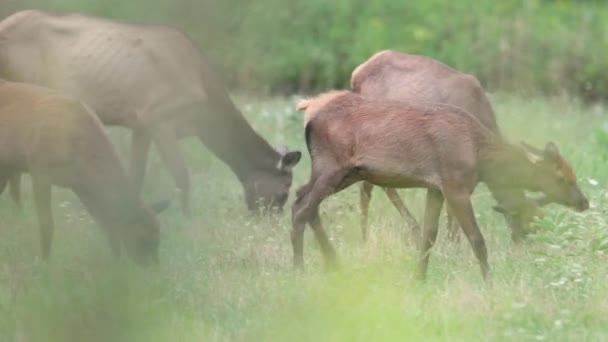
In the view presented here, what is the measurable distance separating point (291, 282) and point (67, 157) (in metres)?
1.80

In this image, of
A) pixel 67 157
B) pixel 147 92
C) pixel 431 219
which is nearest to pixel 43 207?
pixel 67 157

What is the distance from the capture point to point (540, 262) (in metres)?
7.07

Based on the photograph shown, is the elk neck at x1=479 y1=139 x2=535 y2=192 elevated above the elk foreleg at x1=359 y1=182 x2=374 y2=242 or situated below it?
above

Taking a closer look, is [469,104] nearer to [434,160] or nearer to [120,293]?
[434,160]

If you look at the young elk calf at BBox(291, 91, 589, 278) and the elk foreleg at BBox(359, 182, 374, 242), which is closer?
the young elk calf at BBox(291, 91, 589, 278)

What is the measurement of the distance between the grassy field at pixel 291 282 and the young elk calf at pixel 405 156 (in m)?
0.33

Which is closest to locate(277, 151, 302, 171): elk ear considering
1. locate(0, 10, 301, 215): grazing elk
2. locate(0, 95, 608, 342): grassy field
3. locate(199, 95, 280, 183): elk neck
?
locate(0, 10, 301, 215): grazing elk

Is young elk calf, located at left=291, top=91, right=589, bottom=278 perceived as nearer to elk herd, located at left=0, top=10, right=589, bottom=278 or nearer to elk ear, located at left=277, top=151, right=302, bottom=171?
elk herd, located at left=0, top=10, right=589, bottom=278

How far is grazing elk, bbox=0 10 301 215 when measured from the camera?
973 centimetres

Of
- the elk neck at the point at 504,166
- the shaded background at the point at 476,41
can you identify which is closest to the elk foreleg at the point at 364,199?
the elk neck at the point at 504,166

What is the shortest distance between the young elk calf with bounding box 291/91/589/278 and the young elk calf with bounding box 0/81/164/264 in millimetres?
1056

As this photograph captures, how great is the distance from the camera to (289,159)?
10398mm

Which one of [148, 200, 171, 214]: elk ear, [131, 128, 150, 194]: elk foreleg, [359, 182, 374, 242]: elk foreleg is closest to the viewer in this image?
[148, 200, 171, 214]: elk ear

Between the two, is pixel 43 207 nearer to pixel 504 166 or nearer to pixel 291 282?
pixel 291 282
